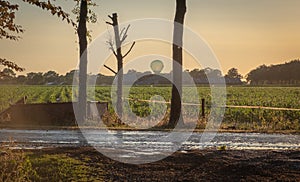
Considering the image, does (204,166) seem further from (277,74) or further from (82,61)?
(277,74)

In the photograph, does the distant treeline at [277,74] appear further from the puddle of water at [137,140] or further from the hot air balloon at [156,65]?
the puddle of water at [137,140]

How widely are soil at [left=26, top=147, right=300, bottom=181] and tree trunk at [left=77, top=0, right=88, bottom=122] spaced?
1159 centimetres

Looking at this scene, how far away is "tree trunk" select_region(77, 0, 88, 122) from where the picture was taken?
25984 millimetres

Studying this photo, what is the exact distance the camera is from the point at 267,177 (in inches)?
412

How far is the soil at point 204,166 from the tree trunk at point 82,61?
11.6m

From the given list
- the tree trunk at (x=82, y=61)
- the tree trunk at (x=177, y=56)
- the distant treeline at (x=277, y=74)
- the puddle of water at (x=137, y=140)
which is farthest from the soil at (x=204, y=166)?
the distant treeline at (x=277, y=74)

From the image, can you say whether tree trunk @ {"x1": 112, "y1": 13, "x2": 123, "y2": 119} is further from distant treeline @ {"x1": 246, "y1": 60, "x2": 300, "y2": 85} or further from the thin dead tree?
distant treeline @ {"x1": 246, "y1": 60, "x2": 300, "y2": 85}

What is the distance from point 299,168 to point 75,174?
189 inches

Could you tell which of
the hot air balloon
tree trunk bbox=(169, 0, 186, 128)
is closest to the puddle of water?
tree trunk bbox=(169, 0, 186, 128)

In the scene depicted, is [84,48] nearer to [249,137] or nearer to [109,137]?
[109,137]

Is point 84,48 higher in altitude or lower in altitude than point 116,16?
lower

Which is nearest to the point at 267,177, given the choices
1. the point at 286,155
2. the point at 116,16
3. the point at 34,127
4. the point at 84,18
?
the point at 286,155

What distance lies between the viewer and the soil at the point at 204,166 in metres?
10.5

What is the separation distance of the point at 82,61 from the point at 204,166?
1535cm
